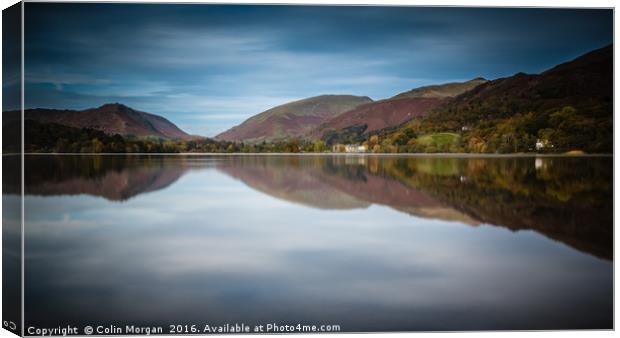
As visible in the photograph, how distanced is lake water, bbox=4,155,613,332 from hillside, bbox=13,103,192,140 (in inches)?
20.9

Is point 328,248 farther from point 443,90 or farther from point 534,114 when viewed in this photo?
point 534,114

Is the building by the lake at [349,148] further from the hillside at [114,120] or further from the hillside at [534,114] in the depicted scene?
the hillside at [114,120]

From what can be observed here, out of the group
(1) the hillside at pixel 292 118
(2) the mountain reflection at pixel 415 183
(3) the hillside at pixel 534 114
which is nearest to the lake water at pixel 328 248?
(2) the mountain reflection at pixel 415 183

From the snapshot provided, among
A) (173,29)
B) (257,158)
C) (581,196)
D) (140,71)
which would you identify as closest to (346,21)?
(173,29)

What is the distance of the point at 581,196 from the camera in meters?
7.22

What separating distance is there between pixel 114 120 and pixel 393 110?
3736 millimetres

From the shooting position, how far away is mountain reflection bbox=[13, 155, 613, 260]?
6938 millimetres

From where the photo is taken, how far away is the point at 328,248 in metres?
6.86

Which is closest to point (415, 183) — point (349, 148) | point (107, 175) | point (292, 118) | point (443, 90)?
point (349, 148)

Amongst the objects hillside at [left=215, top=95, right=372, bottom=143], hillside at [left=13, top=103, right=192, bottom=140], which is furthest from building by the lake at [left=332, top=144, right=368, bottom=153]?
hillside at [left=13, top=103, right=192, bottom=140]

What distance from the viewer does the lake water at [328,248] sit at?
5.91m

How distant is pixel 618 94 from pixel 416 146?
2999mm

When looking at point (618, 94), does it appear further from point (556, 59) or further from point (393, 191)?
point (393, 191)

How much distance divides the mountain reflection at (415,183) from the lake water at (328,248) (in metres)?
0.03
